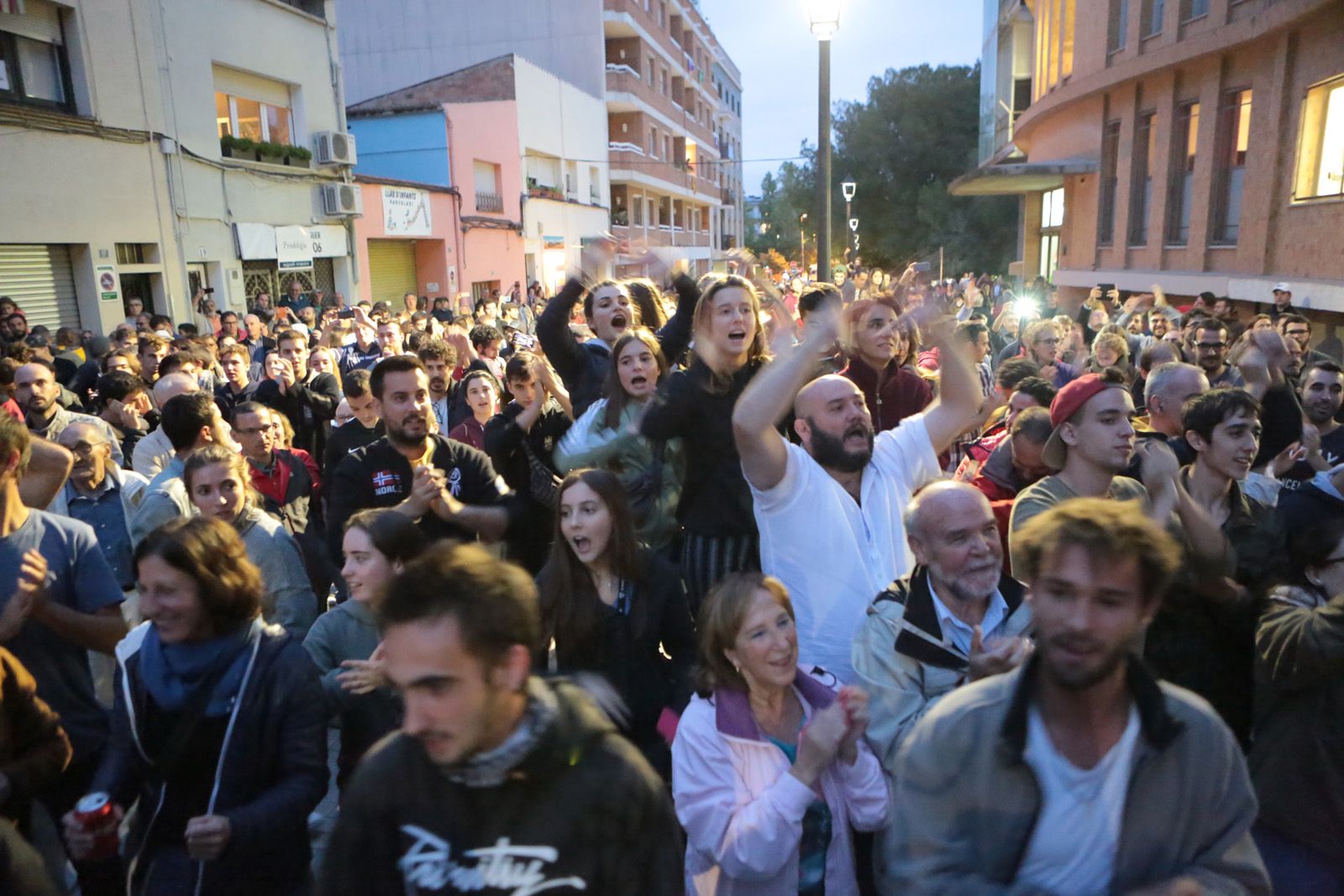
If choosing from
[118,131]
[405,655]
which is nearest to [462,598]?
[405,655]

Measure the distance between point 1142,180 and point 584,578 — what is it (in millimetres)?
18817

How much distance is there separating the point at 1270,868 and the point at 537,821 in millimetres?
1983

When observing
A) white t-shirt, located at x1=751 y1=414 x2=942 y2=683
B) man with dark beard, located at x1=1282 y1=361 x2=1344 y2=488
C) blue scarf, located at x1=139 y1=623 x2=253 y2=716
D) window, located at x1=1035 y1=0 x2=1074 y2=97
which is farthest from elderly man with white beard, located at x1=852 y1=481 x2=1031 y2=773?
window, located at x1=1035 y1=0 x2=1074 y2=97

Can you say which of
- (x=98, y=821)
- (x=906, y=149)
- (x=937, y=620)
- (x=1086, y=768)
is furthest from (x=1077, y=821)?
(x=906, y=149)

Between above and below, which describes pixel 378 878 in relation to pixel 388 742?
below

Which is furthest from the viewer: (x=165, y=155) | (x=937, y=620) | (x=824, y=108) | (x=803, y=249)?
(x=803, y=249)

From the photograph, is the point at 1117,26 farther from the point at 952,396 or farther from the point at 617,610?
the point at 617,610

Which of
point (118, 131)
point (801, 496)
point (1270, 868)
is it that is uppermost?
point (118, 131)

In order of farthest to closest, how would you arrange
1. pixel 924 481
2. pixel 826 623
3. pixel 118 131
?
1. pixel 118 131
2. pixel 924 481
3. pixel 826 623

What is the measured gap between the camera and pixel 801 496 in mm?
3014

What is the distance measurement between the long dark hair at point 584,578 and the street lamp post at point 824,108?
653 cm

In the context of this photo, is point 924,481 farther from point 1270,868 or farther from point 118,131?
point 118,131

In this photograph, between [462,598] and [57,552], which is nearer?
[462,598]

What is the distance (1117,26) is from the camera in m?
18.4
